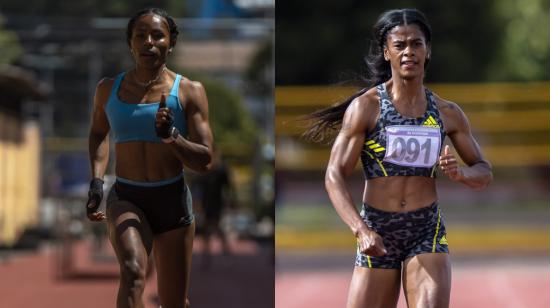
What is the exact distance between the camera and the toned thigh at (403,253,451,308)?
564 cm

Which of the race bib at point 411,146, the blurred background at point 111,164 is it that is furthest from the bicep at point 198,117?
the blurred background at point 111,164

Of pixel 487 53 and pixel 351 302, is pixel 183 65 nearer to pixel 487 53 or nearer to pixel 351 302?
pixel 487 53

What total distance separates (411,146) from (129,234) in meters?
1.49

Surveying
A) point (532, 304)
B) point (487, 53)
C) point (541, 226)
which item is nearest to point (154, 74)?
point (532, 304)

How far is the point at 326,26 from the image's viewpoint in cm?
3888

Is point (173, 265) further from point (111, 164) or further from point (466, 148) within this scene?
point (111, 164)

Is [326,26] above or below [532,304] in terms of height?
above

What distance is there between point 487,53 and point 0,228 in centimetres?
2204

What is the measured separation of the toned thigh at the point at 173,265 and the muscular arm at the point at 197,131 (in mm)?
417

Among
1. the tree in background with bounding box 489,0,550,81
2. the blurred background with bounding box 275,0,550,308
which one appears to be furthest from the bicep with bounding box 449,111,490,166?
the tree in background with bounding box 489,0,550,81

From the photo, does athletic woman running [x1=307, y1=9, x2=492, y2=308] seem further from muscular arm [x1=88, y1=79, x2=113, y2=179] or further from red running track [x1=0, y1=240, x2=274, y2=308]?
red running track [x1=0, y1=240, x2=274, y2=308]

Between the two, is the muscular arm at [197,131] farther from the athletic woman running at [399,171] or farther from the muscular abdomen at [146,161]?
the athletic woman running at [399,171]

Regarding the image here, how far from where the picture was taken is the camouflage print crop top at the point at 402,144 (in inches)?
230

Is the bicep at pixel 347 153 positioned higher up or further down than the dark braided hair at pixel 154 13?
further down
